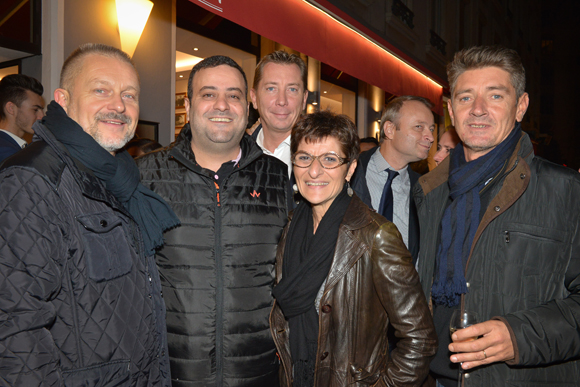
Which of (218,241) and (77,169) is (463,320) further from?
(77,169)

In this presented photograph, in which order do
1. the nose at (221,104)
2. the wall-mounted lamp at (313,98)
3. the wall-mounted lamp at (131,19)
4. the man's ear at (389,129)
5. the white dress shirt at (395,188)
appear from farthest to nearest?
the wall-mounted lamp at (313,98) → the wall-mounted lamp at (131,19) → the man's ear at (389,129) → the white dress shirt at (395,188) → the nose at (221,104)

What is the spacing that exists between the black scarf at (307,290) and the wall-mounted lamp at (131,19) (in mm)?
3321

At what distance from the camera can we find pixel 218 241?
2.18 metres

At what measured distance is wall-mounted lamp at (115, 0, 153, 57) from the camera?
4141 mm

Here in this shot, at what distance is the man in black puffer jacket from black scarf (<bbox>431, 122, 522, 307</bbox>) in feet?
3.05

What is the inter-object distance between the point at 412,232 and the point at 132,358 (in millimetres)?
2233

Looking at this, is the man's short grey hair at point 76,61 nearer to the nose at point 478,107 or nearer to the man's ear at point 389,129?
the nose at point 478,107

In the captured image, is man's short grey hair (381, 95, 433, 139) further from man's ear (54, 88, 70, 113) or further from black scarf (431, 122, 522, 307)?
man's ear (54, 88, 70, 113)

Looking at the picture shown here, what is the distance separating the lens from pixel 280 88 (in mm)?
3061

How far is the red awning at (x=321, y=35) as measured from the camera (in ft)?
10.2

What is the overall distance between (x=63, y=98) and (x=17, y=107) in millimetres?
2681

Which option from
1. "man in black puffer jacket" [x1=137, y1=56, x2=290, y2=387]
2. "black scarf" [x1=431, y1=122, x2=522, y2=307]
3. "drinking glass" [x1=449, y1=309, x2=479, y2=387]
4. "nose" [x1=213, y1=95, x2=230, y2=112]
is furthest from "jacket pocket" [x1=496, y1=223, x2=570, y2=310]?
"nose" [x1=213, y1=95, x2=230, y2=112]

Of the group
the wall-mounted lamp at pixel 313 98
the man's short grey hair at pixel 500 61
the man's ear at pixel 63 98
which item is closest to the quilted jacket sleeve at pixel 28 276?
the man's ear at pixel 63 98

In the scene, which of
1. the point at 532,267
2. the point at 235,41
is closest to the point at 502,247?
the point at 532,267
